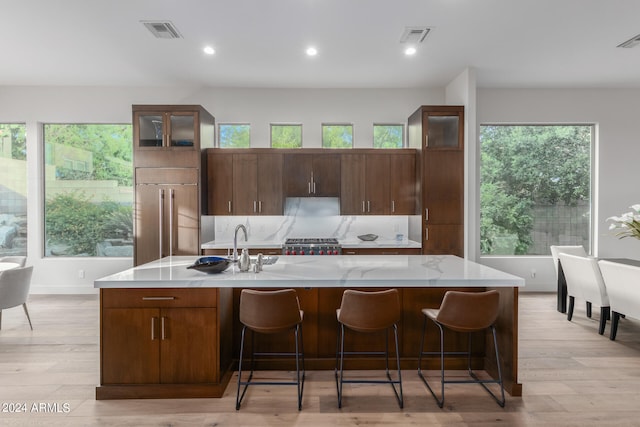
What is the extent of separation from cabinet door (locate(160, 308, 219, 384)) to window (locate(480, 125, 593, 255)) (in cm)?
470

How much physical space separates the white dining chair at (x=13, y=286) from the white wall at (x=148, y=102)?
Result: 69.7 inches

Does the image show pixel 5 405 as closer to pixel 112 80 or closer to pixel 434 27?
pixel 112 80

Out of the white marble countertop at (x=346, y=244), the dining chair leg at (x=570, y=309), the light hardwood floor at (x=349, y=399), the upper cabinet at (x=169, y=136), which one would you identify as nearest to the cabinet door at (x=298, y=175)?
the white marble countertop at (x=346, y=244)

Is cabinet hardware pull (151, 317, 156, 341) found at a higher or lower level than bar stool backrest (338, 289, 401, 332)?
lower

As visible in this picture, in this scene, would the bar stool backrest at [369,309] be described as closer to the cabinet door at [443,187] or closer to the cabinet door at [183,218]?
the cabinet door at [443,187]

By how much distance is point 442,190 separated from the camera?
5.20 meters

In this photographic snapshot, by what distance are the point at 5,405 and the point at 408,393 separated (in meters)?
2.77

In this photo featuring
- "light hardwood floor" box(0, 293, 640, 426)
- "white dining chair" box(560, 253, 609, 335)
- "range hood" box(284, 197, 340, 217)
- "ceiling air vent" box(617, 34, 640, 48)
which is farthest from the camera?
"range hood" box(284, 197, 340, 217)

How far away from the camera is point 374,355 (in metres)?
3.08

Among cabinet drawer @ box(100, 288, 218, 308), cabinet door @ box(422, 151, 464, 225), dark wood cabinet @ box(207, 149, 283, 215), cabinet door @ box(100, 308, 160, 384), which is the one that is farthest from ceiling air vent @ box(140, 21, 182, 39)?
cabinet door @ box(422, 151, 464, 225)

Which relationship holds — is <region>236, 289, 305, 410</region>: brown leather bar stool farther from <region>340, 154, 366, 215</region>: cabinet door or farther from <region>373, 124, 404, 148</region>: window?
<region>373, 124, 404, 148</region>: window

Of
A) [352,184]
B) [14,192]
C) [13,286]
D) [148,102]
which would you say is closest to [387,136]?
[352,184]

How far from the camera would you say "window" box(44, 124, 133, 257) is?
589 centimetres

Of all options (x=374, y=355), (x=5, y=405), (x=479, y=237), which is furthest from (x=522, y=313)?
(x=5, y=405)
